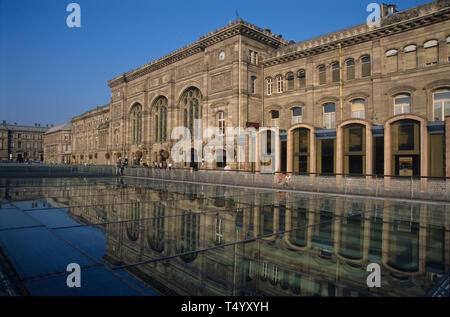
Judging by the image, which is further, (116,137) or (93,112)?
(93,112)

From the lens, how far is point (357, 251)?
5805 mm

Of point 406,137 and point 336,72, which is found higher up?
point 336,72

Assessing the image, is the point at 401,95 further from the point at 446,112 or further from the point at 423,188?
the point at 423,188

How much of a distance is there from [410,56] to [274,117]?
47.3 feet

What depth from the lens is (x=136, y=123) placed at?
54625 mm

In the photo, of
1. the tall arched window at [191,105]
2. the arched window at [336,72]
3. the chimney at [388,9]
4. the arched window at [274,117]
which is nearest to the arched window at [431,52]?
the chimney at [388,9]

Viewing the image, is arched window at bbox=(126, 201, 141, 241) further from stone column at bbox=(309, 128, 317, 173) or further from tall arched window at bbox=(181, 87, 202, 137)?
tall arched window at bbox=(181, 87, 202, 137)

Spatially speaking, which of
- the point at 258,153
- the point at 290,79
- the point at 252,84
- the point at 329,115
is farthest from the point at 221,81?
the point at 329,115

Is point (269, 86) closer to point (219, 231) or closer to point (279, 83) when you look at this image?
point (279, 83)

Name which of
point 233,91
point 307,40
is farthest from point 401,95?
point 233,91

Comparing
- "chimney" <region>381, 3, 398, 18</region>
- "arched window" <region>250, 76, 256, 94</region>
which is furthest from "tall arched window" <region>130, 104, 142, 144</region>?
"chimney" <region>381, 3, 398, 18</region>

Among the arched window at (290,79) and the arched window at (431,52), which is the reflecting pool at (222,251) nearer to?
the arched window at (431,52)

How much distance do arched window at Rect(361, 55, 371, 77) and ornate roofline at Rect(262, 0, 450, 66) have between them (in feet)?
5.29
